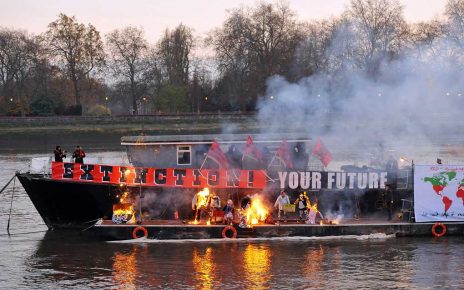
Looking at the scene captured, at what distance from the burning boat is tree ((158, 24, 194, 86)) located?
85.2 metres

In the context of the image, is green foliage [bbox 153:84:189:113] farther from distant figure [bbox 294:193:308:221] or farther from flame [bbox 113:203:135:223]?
distant figure [bbox 294:193:308:221]

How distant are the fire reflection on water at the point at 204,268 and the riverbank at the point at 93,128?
4827cm

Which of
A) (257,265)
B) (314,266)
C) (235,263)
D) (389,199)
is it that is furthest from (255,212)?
(389,199)

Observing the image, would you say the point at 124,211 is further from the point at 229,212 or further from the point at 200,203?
the point at 229,212

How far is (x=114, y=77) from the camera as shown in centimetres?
12200

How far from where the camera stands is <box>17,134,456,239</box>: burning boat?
2797 cm

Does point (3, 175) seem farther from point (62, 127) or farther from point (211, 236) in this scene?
point (62, 127)

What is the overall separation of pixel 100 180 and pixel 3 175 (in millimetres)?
24435

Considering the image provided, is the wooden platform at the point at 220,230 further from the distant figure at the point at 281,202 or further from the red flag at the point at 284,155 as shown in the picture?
the red flag at the point at 284,155

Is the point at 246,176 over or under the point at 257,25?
under

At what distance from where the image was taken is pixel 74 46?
369ft

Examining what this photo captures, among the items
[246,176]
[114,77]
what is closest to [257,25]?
[114,77]

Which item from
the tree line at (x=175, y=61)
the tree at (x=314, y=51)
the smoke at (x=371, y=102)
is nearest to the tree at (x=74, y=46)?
the tree line at (x=175, y=61)

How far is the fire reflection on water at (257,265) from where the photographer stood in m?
22.7
